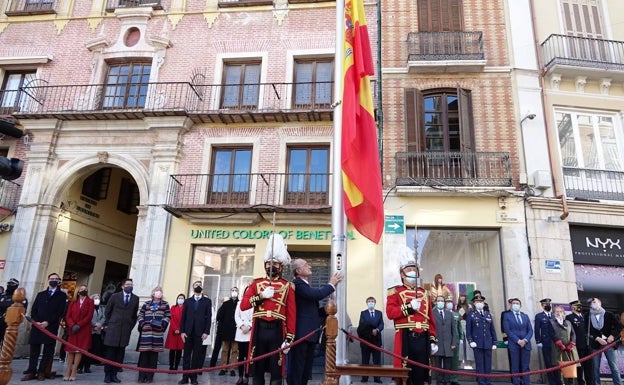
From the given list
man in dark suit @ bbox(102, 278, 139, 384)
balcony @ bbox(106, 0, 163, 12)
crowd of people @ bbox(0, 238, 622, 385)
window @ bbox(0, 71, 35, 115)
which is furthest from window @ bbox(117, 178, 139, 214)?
man in dark suit @ bbox(102, 278, 139, 384)

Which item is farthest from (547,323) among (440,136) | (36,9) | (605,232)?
(36,9)

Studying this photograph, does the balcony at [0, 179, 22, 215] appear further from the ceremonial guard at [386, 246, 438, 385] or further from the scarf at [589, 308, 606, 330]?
the scarf at [589, 308, 606, 330]

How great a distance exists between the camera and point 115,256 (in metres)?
18.5

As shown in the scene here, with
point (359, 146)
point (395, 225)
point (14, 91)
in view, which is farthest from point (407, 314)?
point (14, 91)

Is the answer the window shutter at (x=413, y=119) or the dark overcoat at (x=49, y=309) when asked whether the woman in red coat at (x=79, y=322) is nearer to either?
the dark overcoat at (x=49, y=309)

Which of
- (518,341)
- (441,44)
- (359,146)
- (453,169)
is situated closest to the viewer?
(359,146)

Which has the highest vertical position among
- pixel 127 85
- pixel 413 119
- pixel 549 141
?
pixel 127 85

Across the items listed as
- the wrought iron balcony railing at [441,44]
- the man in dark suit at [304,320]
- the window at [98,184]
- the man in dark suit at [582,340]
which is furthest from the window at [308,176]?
the window at [98,184]

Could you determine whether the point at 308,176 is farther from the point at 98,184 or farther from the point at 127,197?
the point at 127,197

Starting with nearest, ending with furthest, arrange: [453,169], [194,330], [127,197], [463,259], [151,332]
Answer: [151,332] → [194,330] → [463,259] → [453,169] → [127,197]

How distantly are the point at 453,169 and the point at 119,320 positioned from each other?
9.57 m

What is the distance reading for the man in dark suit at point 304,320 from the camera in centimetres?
594

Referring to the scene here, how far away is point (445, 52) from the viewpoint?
14414 mm

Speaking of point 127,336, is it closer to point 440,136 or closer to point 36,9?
point 440,136
